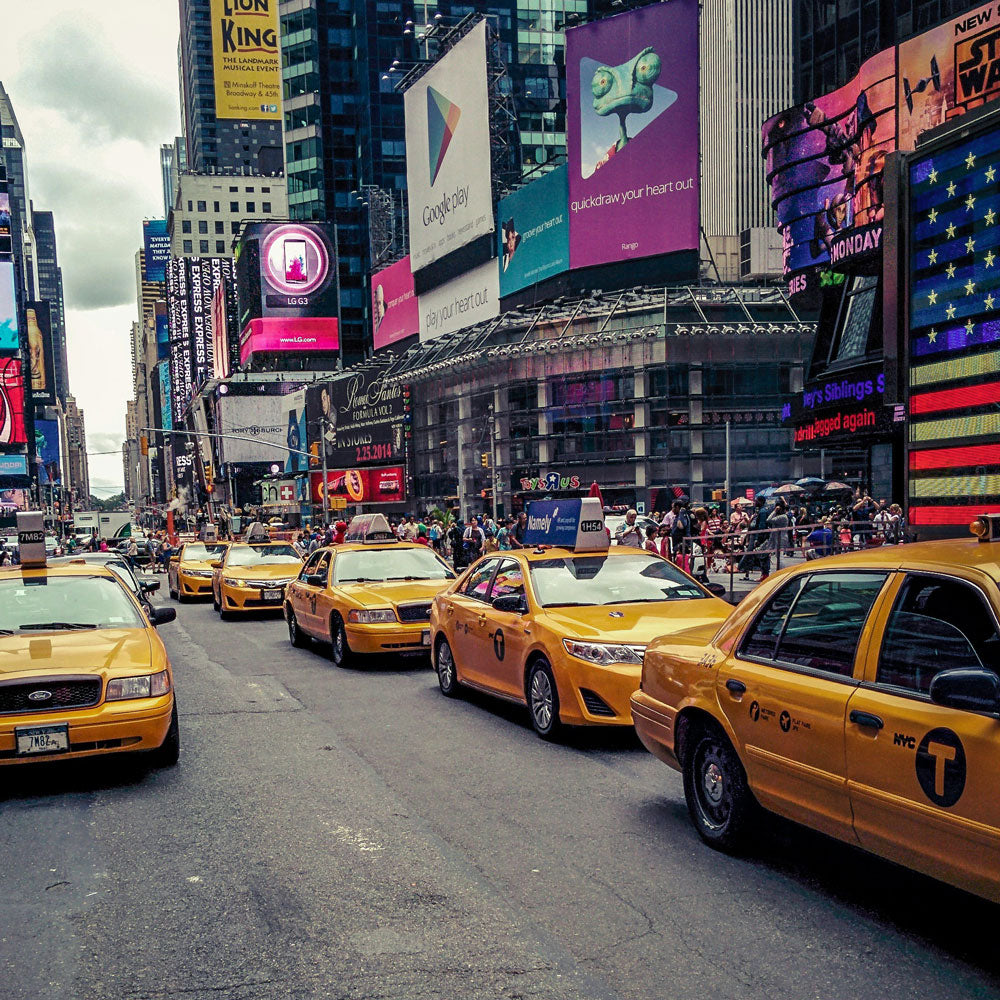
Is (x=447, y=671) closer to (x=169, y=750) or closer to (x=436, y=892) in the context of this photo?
(x=169, y=750)

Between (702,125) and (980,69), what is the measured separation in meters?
80.0

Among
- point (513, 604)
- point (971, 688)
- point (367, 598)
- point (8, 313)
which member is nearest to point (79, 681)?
point (513, 604)

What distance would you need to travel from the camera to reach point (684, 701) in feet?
18.9

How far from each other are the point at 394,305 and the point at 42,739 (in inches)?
2940

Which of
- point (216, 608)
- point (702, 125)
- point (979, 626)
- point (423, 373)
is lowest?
point (216, 608)

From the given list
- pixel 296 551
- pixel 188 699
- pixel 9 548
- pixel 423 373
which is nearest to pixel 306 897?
pixel 188 699

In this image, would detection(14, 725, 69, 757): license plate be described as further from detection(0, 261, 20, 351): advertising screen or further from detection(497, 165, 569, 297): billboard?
detection(0, 261, 20, 351): advertising screen

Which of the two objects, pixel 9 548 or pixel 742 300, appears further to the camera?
pixel 742 300

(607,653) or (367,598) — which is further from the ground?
(607,653)

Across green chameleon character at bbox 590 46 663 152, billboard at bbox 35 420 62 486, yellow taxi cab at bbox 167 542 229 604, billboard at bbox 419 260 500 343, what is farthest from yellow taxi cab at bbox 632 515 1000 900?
billboard at bbox 35 420 62 486

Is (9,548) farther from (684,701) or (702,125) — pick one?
(702,125)

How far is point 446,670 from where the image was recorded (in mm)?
10648

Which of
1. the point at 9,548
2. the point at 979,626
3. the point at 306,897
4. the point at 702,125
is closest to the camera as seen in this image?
the point at 979,626

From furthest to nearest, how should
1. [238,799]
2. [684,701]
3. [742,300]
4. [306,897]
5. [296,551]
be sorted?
1. [742,300]
2. [296,551]
3. [238,799]
4. [684,701]
5. [306,897]
